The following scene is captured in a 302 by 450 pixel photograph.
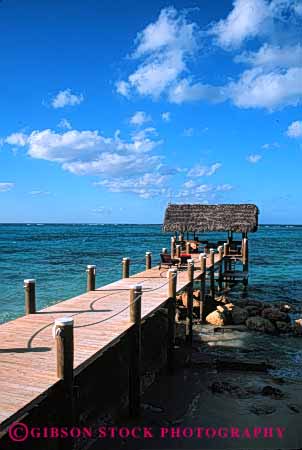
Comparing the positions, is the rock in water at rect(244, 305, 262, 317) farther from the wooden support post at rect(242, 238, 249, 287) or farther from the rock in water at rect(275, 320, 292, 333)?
the wooden support post at rect(242, 238, 249, 287)

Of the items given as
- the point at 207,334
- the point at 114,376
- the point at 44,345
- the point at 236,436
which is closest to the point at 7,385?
the point at 44,345

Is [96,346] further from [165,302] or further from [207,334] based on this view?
[207,334]

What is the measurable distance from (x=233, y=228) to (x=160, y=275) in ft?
30.5

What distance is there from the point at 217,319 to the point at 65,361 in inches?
420

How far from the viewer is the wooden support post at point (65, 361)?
19.1 feet

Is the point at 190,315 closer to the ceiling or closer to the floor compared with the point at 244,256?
closer to the floor

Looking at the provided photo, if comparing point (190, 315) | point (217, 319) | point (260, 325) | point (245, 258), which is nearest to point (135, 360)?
point (190, 315)

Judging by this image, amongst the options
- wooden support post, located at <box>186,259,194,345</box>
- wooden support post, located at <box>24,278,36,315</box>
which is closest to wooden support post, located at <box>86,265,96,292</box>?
wooden support post, located at <box>24,278,36,315</box>

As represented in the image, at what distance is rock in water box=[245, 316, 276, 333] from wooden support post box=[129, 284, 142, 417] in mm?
7654

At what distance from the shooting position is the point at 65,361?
19.2ft

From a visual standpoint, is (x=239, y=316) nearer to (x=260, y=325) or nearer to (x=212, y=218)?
(x=260, y=325)

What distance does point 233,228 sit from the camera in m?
24.2

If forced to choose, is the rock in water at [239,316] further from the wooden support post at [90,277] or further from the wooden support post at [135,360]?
the wooden support post at [135,360]

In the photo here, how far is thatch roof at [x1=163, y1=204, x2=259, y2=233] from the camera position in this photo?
2420cm
